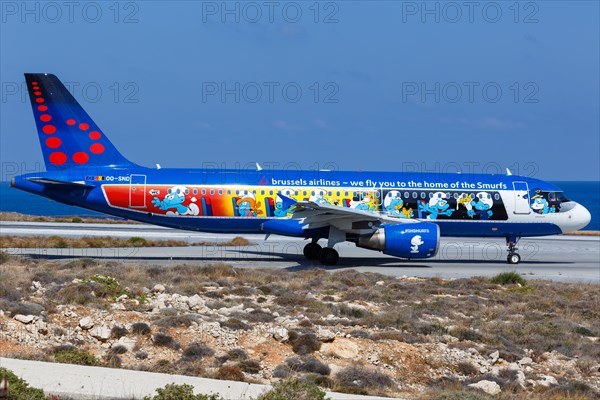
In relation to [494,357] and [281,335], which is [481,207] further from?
[281,335]

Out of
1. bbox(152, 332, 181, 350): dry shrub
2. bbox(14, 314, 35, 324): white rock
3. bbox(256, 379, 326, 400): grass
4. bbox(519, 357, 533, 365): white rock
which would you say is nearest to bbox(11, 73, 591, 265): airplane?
bbox(519, 357, 533, 365): white rock

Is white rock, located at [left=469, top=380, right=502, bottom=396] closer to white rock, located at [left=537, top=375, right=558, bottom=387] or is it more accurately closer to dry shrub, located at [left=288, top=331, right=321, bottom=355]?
white rock, located at [left=537, top=375, right=558, bottom=387]

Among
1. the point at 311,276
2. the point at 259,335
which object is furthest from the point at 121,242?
the point at 259,335

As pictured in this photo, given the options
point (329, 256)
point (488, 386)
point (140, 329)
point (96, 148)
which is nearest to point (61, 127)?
point (96, 148)

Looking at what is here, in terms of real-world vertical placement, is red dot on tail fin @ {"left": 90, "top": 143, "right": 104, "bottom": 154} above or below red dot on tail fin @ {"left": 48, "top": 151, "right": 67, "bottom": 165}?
above

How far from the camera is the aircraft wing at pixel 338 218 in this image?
2794 centimetres

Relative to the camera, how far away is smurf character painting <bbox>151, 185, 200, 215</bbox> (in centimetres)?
2984

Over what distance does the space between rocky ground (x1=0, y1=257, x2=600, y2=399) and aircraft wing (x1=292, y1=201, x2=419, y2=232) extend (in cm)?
508

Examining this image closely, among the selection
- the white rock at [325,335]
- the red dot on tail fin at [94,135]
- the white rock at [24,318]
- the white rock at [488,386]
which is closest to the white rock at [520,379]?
the white rock at [488,386]

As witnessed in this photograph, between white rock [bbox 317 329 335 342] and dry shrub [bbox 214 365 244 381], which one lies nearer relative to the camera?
dry shrub [bbox 214 365 244 381]

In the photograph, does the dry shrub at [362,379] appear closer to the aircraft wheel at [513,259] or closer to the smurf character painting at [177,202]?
the smurf character painting at [177,202]

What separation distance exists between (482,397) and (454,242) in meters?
34.2

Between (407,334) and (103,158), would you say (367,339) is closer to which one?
(407,334)

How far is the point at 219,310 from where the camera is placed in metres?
18.2
